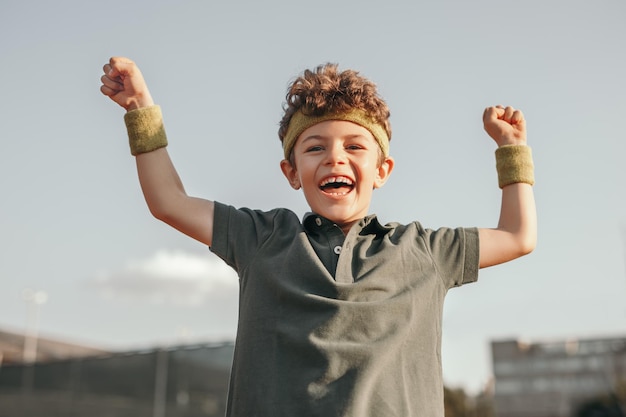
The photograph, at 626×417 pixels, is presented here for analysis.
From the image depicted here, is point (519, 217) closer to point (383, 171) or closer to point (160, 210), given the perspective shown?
point (383, 171)

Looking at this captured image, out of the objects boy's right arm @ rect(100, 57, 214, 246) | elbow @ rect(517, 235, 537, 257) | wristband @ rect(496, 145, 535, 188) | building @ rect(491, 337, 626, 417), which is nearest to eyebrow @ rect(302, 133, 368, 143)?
boy's right arm @ rect(100, 57, 214, 246)

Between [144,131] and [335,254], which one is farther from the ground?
[144,131]

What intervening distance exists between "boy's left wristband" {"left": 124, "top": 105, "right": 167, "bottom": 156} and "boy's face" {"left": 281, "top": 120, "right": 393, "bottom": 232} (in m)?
0.43

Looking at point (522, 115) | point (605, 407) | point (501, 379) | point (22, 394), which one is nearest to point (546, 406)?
point (501, 379)

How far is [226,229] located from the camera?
219 cm

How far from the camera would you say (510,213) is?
7.64 ft

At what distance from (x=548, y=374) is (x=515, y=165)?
183 feet

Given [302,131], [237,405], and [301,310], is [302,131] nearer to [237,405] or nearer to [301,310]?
[301,310]

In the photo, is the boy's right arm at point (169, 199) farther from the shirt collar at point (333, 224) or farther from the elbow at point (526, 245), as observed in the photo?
the elbow at point (526, 245)

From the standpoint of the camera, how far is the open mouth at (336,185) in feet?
7.25

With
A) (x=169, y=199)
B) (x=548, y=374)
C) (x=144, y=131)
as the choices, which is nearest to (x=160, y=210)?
(x=169, y=199)

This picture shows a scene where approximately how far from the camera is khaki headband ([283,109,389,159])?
2283 millimetres

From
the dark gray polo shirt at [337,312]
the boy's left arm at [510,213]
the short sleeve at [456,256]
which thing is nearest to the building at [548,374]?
the boy's left arm at [510,213]

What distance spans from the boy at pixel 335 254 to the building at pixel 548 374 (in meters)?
52.4
